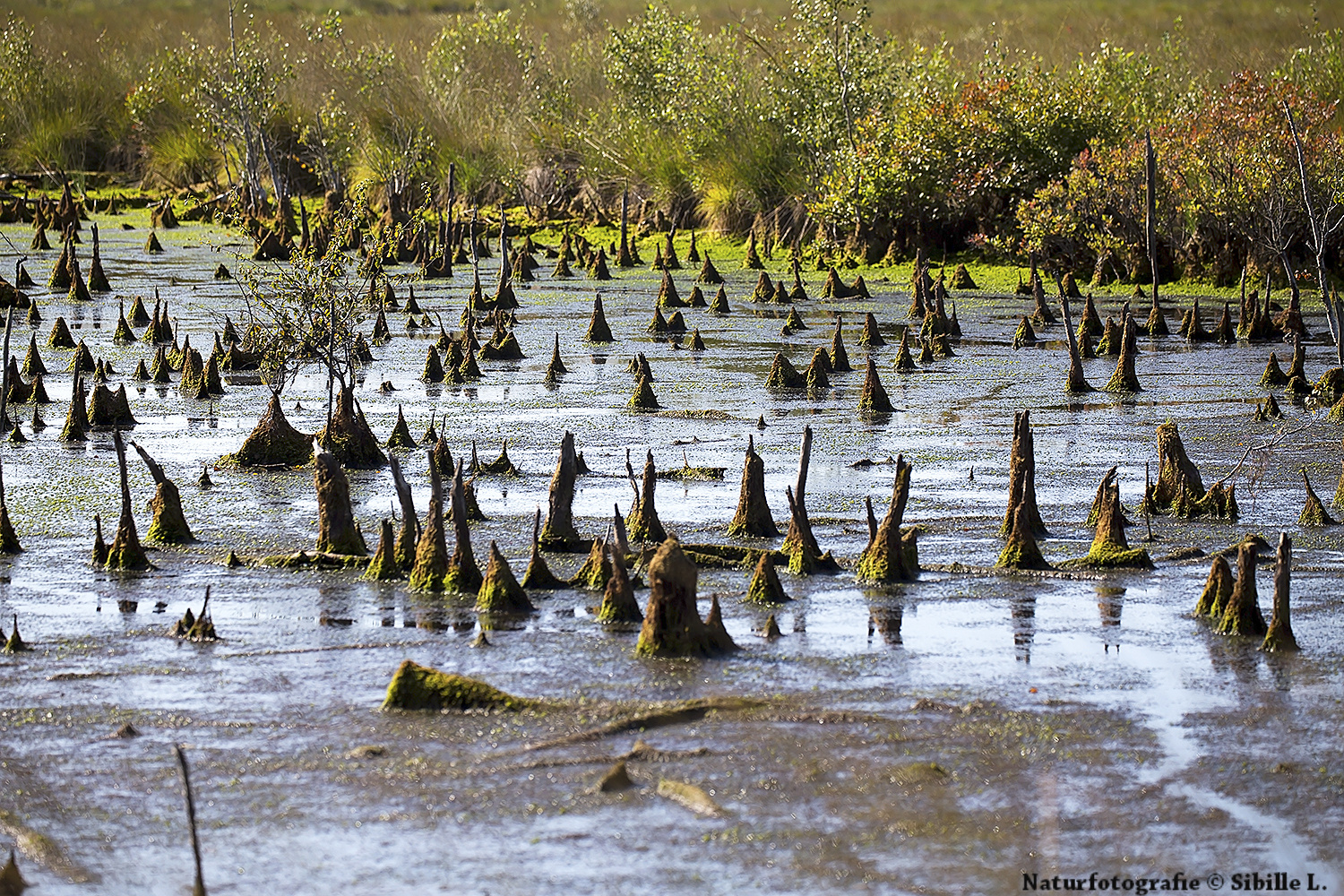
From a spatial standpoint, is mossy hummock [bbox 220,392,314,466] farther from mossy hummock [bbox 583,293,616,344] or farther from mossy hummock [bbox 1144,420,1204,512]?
mossy hummock [bbox 583,293,616,344]

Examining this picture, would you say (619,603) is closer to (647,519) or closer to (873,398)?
(647,519)

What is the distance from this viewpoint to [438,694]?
6051 mm

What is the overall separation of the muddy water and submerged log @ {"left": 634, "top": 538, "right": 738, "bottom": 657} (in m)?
0.10

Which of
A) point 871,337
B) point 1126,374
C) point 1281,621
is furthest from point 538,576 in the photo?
point 871,337

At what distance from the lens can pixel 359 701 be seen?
6.17 metres

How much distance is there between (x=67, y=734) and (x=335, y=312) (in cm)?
558

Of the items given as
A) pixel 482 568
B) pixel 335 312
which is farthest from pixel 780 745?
pixel 335 312

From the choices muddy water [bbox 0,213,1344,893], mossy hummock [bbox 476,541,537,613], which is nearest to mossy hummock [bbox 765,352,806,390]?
muddy water [bbox 0,213,1344,893]

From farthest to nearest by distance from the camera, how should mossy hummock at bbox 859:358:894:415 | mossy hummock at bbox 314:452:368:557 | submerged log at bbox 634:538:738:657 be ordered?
mossy hummock at bbox 859:358:894:415, mossy hummock at bbox 314:452:368:557, submerged log at bbox 634:538:738:657

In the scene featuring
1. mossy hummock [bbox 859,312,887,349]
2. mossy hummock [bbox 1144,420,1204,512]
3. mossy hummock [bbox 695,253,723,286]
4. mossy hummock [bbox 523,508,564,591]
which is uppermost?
mossy hummock [bbox 695,253,723,286]

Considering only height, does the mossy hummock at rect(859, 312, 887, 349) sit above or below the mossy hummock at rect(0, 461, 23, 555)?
above

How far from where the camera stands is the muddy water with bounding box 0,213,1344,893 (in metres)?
4.91

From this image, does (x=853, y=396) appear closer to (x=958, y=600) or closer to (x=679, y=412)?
(x=679, y=412)

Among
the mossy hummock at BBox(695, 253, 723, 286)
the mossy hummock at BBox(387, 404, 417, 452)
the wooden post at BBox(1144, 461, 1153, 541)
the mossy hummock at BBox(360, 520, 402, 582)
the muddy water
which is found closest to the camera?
the muddy water
